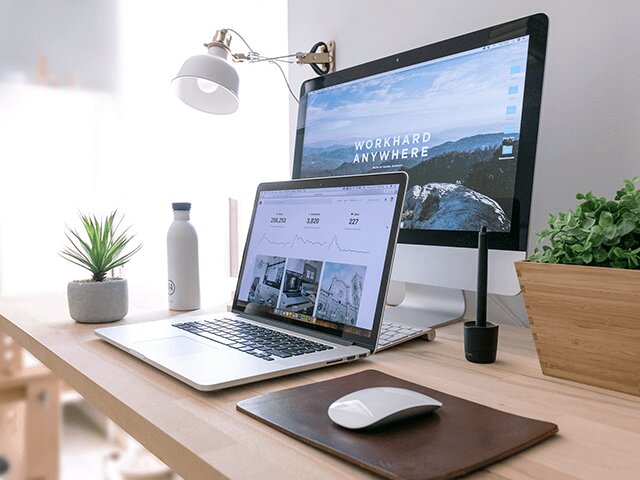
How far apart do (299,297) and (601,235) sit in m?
0.44

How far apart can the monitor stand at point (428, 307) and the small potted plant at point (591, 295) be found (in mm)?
298

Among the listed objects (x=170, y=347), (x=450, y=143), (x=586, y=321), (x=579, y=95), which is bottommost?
(x=170, y=347)

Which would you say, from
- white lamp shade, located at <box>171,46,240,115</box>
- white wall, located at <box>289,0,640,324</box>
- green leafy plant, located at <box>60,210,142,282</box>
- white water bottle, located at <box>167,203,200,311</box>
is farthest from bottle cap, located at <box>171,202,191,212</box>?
white wall, located at <box>289,0,640,324</box>

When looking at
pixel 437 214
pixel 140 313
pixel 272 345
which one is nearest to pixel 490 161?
pixel 437 214

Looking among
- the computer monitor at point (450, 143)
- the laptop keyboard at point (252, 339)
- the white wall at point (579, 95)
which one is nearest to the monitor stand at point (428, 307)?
the computer monitor at point (450, 143)

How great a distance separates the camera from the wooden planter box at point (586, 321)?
0.56 meters

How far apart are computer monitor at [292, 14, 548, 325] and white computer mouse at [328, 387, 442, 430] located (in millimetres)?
359

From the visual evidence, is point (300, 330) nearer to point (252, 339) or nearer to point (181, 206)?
point (252, 339)

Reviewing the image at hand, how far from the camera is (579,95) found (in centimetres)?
94

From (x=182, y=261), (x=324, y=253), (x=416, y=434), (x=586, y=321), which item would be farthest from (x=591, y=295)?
(x=182, y=261)

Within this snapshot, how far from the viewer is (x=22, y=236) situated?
199 centimetres

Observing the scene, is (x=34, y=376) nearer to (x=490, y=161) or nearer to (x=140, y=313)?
(x=140, y=313)

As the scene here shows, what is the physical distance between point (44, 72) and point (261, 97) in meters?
0.81

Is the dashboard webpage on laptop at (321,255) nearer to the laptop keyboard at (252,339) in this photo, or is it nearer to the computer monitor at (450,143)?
the laptop keyboard at (252,339)
